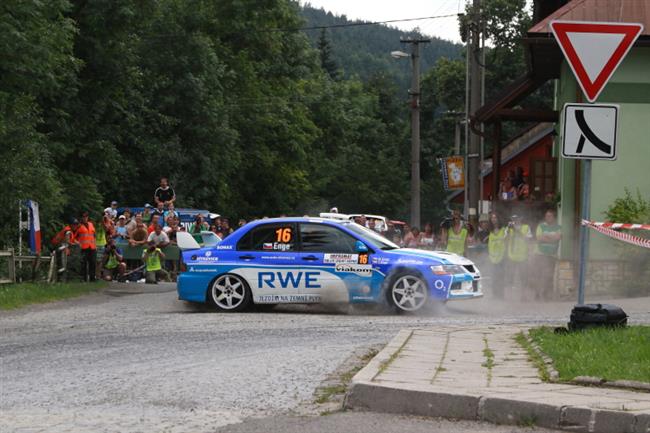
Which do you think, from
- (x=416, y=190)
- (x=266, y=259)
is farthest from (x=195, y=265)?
(x=416, y=190)

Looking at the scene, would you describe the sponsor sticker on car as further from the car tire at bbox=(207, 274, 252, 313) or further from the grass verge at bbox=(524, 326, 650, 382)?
the grass verge at bbox=(524, 326, 650, 382)

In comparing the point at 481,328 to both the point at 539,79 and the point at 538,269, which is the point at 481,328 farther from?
the point at 539,79

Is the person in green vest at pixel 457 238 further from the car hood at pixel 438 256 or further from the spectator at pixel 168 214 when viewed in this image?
the spectator at pixel 168 214

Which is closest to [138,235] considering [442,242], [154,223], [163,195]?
[154,223]

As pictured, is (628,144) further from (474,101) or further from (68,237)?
(68,237)

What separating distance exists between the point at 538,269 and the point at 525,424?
16.0 meters

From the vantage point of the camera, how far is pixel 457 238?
84.0ft

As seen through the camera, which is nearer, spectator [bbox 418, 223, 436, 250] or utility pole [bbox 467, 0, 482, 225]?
spectator [bbox 418, 223, 436, 250]

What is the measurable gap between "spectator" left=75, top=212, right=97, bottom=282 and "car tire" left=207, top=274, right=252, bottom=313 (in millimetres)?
9142

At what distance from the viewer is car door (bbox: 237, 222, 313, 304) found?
61.5 ft

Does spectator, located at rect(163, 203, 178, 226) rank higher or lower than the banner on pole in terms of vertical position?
lower

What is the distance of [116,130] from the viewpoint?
44438 mm

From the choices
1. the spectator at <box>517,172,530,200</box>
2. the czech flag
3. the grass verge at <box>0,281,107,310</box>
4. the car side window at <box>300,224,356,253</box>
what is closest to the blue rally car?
the car side window at <box>300,224,356,253</box>

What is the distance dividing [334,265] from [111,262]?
11.7m
